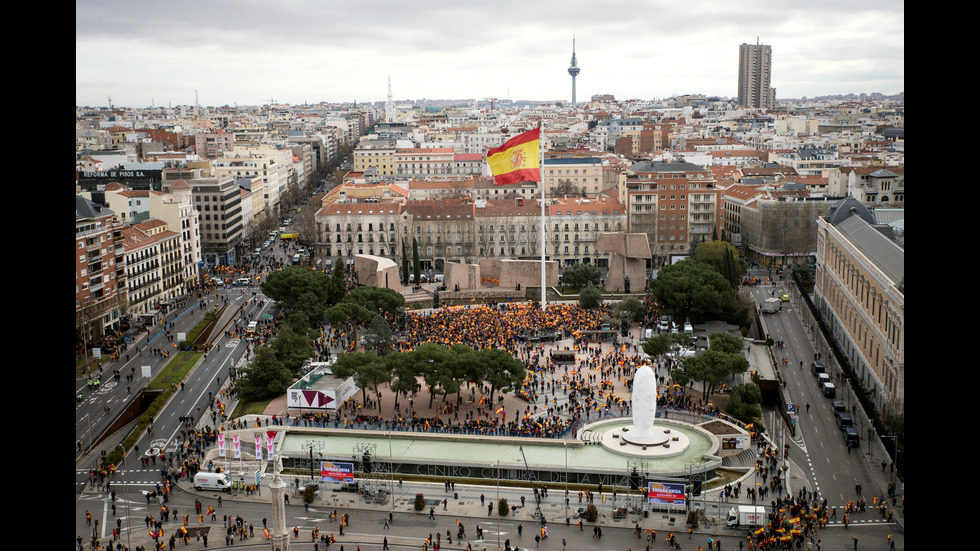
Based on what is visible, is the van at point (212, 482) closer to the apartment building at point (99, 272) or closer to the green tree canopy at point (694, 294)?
the apartment building at point (99, 272)

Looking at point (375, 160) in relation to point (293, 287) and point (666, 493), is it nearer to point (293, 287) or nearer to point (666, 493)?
point (293, 287)

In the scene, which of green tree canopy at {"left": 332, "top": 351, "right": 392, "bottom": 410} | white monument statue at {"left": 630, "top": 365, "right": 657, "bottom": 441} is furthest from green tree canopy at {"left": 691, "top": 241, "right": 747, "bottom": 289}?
green tree canopy at {"left": 332, "top": 351, "right": 392, "bottom": 410}

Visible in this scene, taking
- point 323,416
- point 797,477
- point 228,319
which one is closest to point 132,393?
point 323,416

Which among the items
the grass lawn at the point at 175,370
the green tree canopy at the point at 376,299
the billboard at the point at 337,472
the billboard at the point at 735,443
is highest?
the green tree canopy at the point at 376,299

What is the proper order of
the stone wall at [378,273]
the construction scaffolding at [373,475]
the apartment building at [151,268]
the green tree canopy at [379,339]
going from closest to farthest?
the construction scaffolding at [373,475] < the green tree canopy at [379,339] < the apartment building at [151,268] < the stone wall at [378,273]

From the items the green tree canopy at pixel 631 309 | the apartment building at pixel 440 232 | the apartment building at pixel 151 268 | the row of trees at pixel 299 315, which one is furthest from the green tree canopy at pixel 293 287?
the apartment building at pixel 440 232

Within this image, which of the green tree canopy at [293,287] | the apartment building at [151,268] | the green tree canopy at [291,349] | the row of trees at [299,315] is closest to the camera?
the row of trees at [299,315]
